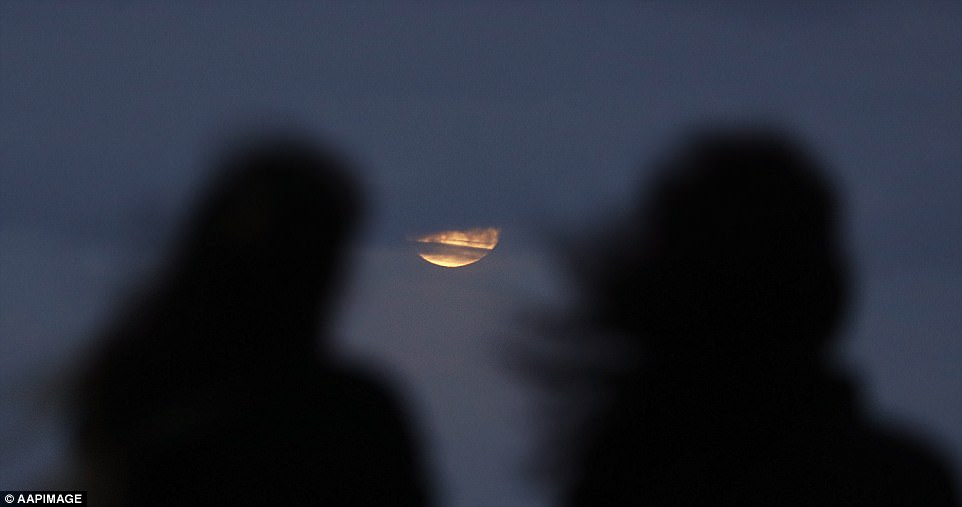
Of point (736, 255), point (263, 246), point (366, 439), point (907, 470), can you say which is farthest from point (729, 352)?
point (263, 246)

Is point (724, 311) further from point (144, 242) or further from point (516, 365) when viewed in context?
point (144, 242)

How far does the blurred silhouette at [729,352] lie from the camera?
1979mm

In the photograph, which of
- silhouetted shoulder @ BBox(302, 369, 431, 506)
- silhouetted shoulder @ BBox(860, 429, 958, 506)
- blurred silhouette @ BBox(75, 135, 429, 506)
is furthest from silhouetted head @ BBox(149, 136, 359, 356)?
silhouetted shoulder @ BBox(860, 429, 958, 506)

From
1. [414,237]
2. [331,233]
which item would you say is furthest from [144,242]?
[414,237]

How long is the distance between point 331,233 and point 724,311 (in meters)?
0.68

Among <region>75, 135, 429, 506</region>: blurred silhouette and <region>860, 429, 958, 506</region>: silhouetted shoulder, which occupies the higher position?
<region>75, 135, 429, 506</region>: blurred silhouette

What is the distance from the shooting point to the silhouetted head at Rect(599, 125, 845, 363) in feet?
6.57

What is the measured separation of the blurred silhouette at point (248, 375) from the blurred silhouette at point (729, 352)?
13.9 inches

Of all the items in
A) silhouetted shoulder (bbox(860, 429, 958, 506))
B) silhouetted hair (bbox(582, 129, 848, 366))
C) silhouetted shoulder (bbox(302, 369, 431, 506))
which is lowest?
silhouetted shoulder (bbox(860, 429, 958, 506))

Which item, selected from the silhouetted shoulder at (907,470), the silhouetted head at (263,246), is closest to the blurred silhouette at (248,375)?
the silhouetted head at (263,246)

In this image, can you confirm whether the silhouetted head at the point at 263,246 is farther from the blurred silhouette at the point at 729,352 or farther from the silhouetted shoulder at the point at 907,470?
the silhouetted shoulder at the point at 907,470

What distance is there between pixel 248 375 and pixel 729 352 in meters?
0.81

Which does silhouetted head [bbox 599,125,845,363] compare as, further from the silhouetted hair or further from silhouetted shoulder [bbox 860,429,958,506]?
silhouetted shoulder [bbox 860,429,958,506]

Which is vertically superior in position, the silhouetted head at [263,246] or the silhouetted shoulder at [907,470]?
the silhouetted head at [263,246]
